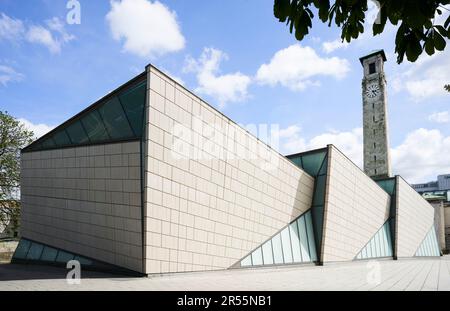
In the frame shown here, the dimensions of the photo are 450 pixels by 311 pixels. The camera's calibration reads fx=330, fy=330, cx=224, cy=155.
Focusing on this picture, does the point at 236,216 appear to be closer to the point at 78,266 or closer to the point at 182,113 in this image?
the point at 182,113

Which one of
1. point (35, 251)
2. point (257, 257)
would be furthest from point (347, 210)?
point (35, 251)

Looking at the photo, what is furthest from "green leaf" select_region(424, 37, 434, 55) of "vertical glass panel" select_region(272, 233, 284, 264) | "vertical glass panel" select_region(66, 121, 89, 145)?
"vertical glass panel" select_region(272, 233, 284, 264)

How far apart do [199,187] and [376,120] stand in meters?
52.5

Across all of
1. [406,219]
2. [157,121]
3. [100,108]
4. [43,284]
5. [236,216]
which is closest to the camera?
[43,284]

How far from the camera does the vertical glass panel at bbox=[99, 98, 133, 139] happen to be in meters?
14.7

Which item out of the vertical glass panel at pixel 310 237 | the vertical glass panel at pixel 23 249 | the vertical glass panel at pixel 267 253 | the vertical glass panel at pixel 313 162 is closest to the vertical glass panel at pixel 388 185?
the vertical glass panel at pixel 313 162

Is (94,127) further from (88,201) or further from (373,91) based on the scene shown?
(373,91)

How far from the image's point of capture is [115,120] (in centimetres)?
1530

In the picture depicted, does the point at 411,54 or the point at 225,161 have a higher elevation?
the point at 225,161

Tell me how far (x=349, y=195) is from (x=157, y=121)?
18935mm

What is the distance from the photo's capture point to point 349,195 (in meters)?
26.7

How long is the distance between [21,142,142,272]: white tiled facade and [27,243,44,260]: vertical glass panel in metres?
0.40

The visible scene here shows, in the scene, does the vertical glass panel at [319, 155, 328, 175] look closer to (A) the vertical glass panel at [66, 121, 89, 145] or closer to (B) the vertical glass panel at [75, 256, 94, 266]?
(A) the vertical glass panel at [66, 121, 89, 145]
